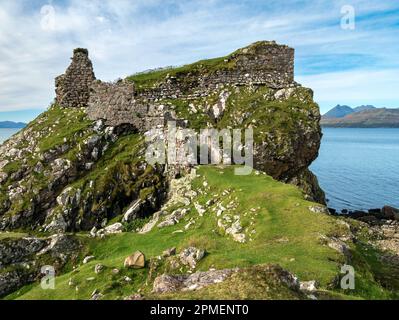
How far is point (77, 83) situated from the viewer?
4622 cm

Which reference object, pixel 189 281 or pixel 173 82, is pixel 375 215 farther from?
pixel 189 281

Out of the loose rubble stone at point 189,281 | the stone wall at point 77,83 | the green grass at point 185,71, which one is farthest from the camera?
the stone wall at point 77,83

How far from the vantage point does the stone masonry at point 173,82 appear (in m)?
43.5

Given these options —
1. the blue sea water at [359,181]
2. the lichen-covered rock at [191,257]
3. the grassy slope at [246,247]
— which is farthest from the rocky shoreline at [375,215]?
the lichen-covered rock at [191,257]

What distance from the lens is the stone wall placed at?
46.0m

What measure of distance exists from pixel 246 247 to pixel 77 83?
106 ft

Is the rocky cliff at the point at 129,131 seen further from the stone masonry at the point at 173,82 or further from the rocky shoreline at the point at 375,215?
the rocky shoreline at the point at 375,215

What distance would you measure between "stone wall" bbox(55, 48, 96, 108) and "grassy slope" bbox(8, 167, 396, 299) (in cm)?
2196

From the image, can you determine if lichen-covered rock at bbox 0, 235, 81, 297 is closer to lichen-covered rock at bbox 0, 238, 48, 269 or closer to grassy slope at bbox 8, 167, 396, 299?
lichen-covered rock at bbox 0, 238, 48, 269

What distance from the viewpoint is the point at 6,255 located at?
88.0ft

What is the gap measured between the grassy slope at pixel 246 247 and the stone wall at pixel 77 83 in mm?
21959

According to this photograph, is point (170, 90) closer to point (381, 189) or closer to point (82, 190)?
point (82, 190)

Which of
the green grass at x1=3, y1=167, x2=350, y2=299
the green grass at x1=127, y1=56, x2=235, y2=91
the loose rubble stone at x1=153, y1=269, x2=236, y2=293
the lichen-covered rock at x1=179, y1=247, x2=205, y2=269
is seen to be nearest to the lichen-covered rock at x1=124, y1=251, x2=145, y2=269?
the green grass at x1=3, y1=167, x2=350, y2=299

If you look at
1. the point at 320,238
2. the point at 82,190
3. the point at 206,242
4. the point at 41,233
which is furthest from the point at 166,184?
the point at 320,238
